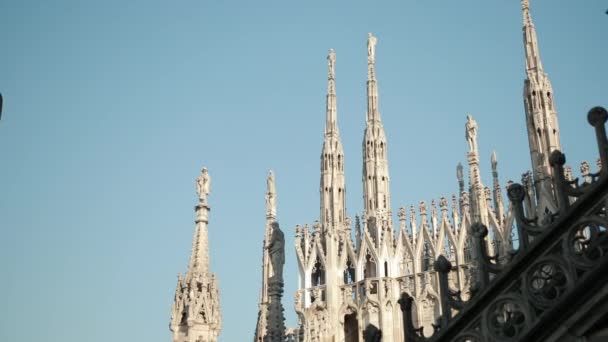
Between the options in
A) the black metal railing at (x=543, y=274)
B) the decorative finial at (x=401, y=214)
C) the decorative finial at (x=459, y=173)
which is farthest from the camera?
the decorative finial at (x=459, y=173)

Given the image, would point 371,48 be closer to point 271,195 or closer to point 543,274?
point 271,195

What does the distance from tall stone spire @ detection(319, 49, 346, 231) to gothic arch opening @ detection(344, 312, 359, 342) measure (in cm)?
267

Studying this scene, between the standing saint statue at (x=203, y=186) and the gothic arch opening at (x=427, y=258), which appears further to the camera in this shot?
the gothic arch opening at (x=427, y=258)

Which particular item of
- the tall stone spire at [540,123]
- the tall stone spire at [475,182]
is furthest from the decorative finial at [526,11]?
the tall stone spire at [475,182]

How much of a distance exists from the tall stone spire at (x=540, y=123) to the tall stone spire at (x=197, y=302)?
10148 millimetres

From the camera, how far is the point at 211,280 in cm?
1451

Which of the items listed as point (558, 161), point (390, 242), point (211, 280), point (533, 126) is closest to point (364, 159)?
point (390, 242)

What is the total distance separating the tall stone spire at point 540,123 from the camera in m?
21.2

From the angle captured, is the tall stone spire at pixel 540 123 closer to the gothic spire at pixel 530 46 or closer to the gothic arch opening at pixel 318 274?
the gothic spire at pixel 530 46

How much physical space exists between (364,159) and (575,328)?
2017 centimetres

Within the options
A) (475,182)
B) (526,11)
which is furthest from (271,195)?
(526,11)

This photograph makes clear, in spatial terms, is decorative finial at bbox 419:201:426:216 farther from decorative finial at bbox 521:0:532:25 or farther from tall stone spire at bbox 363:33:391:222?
decorative finial at bbox 521:0:532:25

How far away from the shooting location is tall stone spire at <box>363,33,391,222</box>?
24.5 meters

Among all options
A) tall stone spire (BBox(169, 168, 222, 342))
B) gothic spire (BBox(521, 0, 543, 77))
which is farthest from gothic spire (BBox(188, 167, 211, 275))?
gothic spire (BBox(521, 0, 543, 77))
